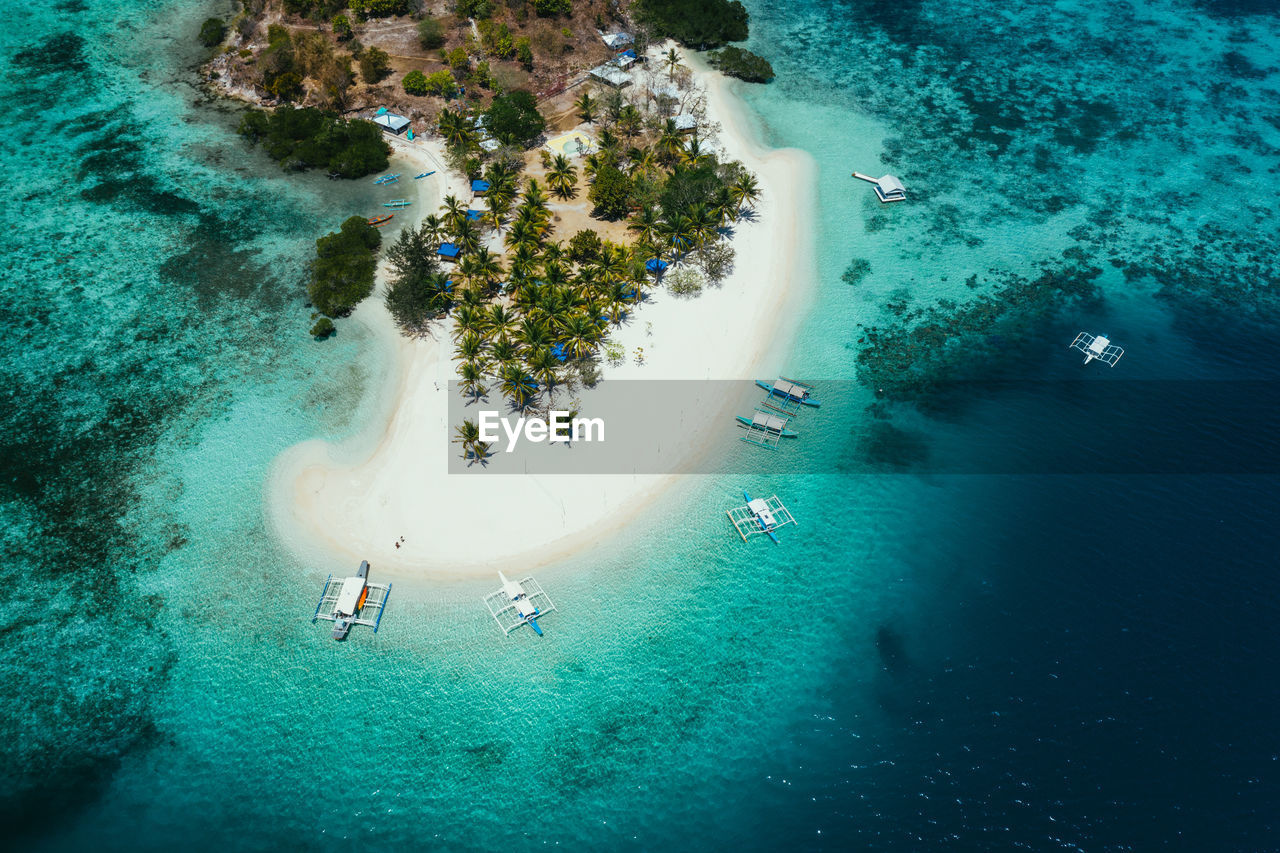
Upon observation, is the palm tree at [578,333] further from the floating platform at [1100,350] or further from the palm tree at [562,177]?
the floating platform at [1100,350]

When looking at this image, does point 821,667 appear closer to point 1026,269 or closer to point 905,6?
point 1026,269

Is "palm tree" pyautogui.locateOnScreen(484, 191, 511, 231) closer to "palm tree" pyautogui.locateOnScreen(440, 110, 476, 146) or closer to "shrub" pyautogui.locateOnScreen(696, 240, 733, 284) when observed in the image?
"palm tree" pyautogui.locateOnScreen(440, 110, 476, 146)

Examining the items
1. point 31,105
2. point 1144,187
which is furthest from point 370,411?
point 1144,187

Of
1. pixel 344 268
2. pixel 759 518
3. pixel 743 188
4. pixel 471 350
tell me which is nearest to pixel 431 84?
pixel 344 268

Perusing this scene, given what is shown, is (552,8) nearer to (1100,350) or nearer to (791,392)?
(791,392)

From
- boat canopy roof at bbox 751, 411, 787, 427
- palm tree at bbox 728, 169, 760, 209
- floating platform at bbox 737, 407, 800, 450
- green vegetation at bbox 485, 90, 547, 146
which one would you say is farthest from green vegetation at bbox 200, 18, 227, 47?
boat canopy roof at bbox 751, 411, 787, 427
